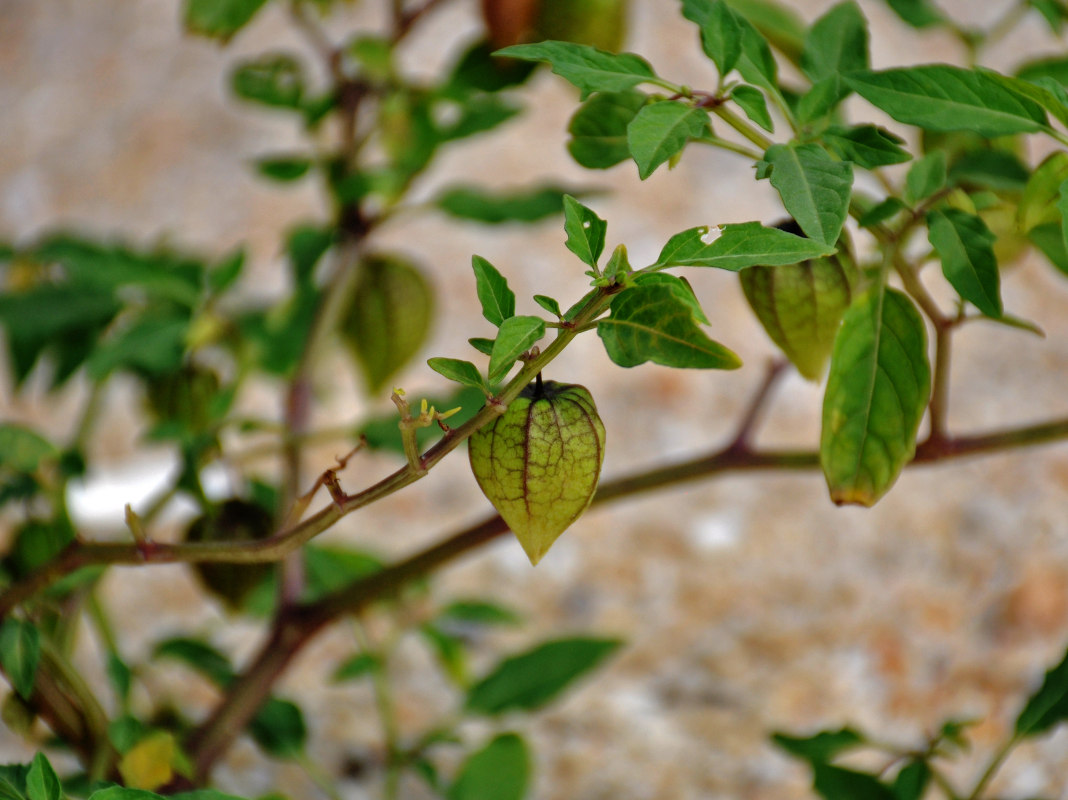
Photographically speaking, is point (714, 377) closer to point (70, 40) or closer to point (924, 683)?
point (924, 683)

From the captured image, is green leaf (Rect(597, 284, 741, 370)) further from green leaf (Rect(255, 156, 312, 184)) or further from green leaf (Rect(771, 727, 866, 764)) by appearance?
green leaf (Rect(255, 156, 312, 184))

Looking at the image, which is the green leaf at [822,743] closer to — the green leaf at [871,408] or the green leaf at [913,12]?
the green leaf at [871,408]

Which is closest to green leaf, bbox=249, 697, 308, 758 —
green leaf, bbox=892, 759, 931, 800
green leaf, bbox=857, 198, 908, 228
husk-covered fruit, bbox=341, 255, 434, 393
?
husk-covered fruit, bbox=341, 255, 434, 393

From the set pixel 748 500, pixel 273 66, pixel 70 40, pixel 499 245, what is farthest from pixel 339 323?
pixel 70 40

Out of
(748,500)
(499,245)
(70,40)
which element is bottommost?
(748,500)

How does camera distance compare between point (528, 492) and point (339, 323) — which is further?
point (339, 323)

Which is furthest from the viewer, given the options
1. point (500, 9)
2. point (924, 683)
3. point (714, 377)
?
point (714, 377)

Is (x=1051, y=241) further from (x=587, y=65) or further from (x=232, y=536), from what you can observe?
(x=232, y=536)
